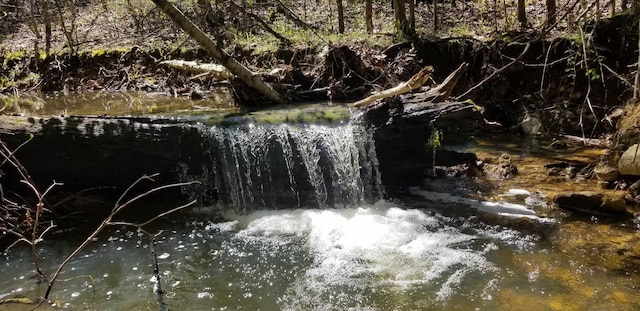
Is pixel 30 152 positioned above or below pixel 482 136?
above

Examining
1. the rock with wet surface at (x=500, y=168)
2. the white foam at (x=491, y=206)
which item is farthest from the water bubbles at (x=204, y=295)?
the rock with wet surface at (x=500, y=168)

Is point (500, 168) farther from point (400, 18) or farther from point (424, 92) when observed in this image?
point (400, 18)

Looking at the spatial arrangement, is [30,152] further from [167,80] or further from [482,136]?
[482,136]

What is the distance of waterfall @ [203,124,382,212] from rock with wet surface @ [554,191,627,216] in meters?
2.30

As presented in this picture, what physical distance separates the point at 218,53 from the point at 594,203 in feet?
16.8

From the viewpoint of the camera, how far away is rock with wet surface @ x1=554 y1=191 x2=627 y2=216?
5258 mm

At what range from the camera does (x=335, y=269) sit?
4559 mm

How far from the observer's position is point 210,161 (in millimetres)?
6387

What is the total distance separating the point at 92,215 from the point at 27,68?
27.2ft

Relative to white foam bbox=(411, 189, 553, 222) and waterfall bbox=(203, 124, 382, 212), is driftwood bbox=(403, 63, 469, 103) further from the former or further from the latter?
white foam bbox=(411, 189, 553, 222)

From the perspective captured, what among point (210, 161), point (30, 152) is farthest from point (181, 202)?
point (30, 152)

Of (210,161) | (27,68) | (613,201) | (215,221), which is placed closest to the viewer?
(613,201)

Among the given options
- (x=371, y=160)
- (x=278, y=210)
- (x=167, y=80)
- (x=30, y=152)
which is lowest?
(x=278, y=210)

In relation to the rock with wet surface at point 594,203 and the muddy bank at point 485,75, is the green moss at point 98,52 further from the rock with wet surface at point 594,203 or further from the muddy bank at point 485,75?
the rock with wet surface at point 594,203
